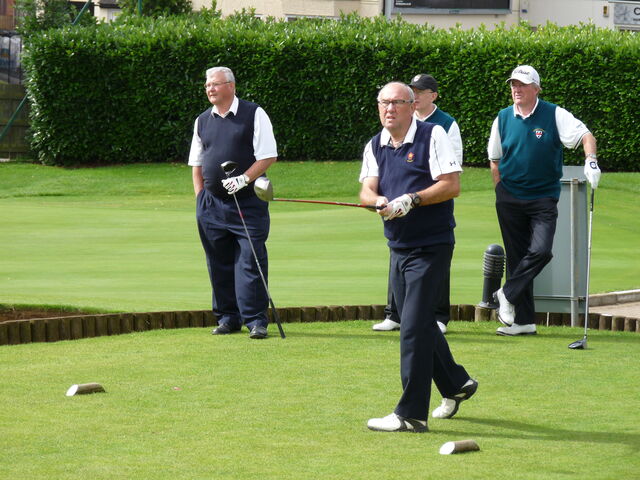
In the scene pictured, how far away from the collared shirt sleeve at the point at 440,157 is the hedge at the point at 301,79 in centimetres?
1925

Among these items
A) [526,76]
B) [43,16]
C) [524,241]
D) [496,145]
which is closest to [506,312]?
[524,241]

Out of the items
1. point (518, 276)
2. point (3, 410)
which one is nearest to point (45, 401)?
point (3, 410)

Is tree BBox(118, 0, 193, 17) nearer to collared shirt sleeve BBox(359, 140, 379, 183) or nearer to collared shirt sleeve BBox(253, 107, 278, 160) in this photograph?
collared shirt sleeve BBox(253, 107, 278, 160)

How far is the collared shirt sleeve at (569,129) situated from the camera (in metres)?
8.98

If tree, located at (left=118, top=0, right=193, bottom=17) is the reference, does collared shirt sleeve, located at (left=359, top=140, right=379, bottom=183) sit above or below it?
below

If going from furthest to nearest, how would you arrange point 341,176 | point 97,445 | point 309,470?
1. point 341,176
2. point 97,445
3. point 309,470

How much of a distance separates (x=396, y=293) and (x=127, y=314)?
10.9ft

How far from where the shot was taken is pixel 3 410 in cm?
637

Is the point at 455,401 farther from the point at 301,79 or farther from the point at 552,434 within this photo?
the point at 301,79

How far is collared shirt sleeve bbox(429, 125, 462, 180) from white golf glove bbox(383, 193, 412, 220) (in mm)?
230

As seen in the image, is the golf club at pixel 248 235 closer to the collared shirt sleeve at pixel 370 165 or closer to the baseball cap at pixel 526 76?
the baseball cap at pixel 526 76

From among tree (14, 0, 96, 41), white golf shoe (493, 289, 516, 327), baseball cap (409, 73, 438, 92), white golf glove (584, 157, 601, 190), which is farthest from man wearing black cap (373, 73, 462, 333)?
tree (14, 0, 96, 41)

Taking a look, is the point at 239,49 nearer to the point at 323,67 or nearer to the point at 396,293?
the point at 323,67

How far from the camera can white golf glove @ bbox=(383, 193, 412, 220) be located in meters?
6.03
